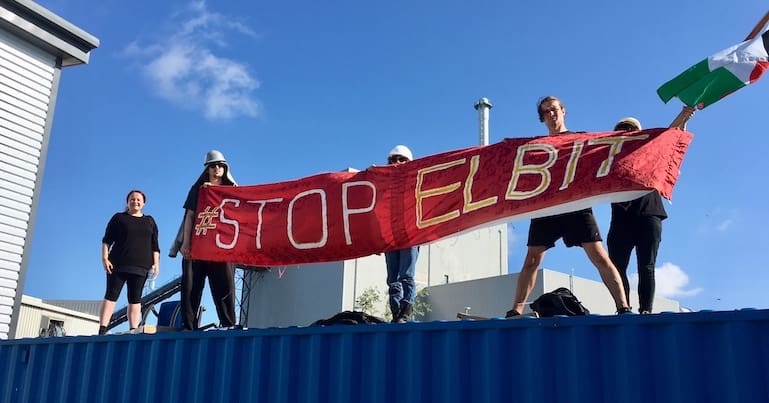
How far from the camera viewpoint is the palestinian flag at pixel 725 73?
5250 millimetres

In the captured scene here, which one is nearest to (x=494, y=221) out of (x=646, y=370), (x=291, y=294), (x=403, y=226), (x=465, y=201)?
(x=465, y=201)

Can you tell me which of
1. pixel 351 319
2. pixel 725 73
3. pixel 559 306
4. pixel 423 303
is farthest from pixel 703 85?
pixel 423 303

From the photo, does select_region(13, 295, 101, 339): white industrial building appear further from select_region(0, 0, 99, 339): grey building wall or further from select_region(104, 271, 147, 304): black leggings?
select_region(104, 271, 147, 304): black leggings

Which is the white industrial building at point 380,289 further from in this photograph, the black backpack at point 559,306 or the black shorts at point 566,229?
the black backpack at point 559,306

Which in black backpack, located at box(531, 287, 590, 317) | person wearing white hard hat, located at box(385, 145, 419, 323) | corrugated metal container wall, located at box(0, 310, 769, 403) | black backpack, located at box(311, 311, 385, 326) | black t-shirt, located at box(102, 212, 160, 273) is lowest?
corrugated metal container wall, located at box(0, 310, 769, 403)

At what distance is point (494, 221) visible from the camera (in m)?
5.73

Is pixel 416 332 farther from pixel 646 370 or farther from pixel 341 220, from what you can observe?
pixel 341 220

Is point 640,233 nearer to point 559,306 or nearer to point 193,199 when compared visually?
point 559,306

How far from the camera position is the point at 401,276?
6.14m

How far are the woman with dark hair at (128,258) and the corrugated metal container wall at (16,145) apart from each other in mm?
2105

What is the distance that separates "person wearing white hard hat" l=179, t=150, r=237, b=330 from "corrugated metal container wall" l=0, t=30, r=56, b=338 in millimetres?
3001

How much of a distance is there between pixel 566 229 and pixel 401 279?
4.80 ft

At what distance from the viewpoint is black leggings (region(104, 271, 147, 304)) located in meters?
7.43

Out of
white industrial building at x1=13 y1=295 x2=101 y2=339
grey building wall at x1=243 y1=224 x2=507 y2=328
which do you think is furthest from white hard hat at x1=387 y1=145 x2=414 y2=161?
grey building wall at x1=243 y1=224 x2=507 y2=328
